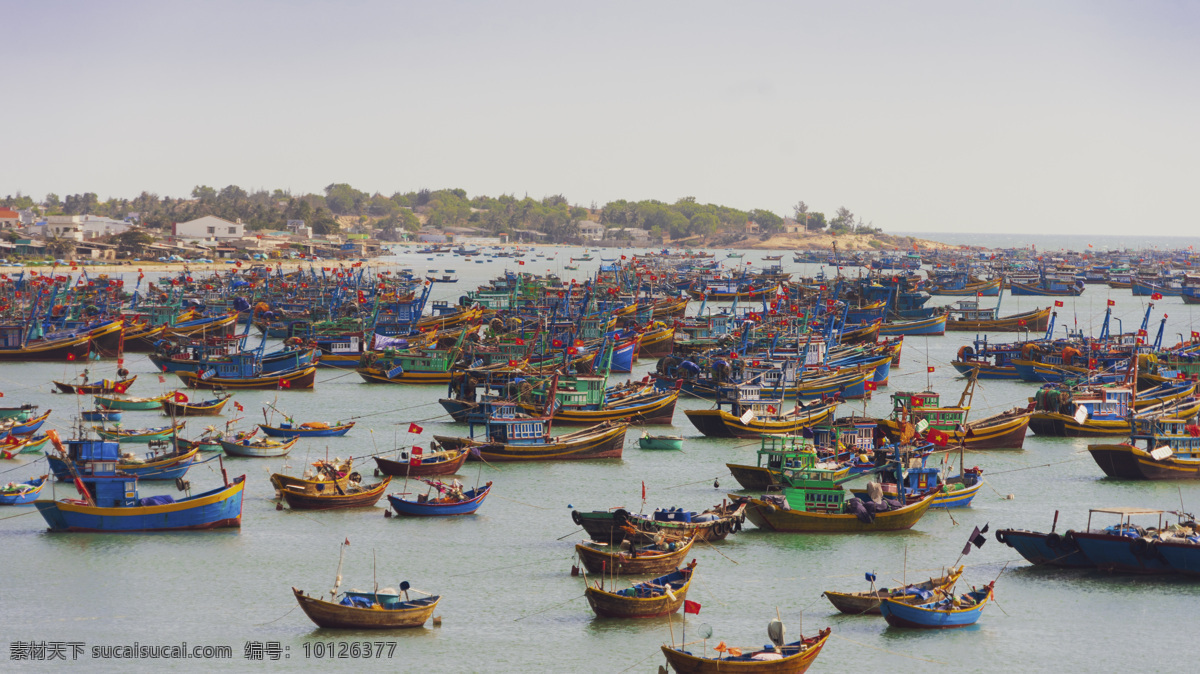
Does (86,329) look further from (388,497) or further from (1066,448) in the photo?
(1066,448)

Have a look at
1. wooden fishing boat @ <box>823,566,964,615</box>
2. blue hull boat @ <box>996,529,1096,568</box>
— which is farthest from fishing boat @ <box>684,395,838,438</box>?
wooden fishing boat @ <box>823,566,964,615</box>

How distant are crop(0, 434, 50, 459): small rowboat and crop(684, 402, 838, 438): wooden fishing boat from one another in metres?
29.6

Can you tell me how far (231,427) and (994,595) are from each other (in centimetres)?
4020

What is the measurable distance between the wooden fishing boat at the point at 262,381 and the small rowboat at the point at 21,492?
3105cm

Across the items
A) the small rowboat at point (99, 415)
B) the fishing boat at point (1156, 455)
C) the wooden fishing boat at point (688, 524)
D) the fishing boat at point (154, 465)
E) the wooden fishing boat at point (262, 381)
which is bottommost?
the wooden fishing boat at point (262, 381)

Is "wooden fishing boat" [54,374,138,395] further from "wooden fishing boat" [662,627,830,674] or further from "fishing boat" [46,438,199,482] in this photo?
"wooden fishing boat" [662,627,830,674]

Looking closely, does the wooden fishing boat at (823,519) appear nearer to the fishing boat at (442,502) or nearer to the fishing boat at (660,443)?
the fishing boat at (442,502)

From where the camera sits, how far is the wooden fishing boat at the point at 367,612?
34344 millimetres

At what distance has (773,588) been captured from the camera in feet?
129

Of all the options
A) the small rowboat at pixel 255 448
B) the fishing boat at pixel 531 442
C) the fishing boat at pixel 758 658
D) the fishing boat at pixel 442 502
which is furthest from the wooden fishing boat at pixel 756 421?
the fishing boat at pixel 758 658

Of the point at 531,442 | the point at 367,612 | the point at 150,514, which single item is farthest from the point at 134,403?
the point at 367,612

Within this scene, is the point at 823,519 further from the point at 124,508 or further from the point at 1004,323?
the point at 1004,323

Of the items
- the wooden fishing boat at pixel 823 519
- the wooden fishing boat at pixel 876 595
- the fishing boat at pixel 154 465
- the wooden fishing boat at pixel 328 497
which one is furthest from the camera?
the fishing boat at pixel 154 465

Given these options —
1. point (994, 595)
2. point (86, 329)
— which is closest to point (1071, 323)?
point (86, 329)
